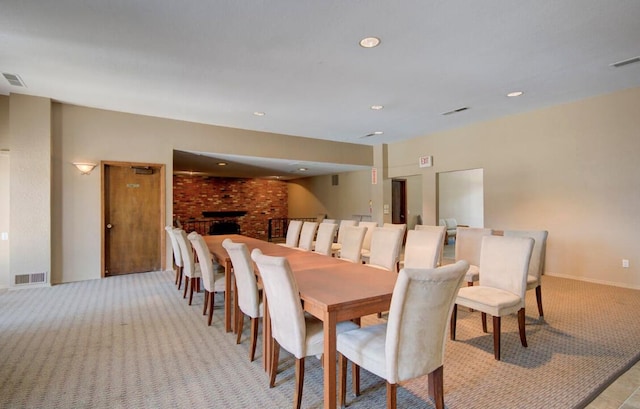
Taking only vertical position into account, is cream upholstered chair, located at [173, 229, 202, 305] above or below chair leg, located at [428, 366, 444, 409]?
above

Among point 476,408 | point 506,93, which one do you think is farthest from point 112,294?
point 506,93

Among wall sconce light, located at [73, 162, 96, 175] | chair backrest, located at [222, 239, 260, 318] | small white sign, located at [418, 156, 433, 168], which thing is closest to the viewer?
chair backrest, located at [222, 239, 260, 318]

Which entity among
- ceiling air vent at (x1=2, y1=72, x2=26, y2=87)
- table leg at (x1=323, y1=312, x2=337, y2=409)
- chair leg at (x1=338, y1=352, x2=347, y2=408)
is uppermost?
ceiling air vent at (x1=2, y1=72, x2=26, y2=87)

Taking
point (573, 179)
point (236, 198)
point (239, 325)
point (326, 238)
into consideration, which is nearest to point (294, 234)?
point (326, 238)

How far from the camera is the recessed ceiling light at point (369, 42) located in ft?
10.0

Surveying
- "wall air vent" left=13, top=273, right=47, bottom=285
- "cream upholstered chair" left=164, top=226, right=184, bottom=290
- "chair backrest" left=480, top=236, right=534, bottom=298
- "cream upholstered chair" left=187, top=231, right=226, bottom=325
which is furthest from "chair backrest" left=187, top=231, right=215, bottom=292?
"wall air vent" left=13, top=273, right=47, bottom=285

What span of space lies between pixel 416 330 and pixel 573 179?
201 inches

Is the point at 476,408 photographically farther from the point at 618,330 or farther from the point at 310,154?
the point at 310,154

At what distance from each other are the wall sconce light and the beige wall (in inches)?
274

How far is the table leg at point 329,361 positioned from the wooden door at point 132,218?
5000 millimetres

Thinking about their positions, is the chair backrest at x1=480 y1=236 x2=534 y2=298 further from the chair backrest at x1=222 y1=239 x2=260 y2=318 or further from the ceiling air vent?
the ceiling air vent

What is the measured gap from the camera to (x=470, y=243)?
392 centimetres

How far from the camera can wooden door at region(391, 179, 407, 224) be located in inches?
377

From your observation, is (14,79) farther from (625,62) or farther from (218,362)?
(625,62)
